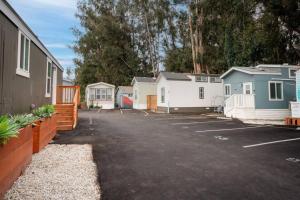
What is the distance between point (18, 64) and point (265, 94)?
1560 centimetres

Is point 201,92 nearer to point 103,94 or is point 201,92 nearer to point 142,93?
point 142,93

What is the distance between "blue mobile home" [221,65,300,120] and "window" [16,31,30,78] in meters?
13.9

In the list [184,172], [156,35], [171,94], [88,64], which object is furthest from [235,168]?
[88,64]

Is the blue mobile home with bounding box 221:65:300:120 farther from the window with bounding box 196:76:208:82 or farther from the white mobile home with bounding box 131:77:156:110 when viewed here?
the white mobile home with bounding box 131:77:156:110

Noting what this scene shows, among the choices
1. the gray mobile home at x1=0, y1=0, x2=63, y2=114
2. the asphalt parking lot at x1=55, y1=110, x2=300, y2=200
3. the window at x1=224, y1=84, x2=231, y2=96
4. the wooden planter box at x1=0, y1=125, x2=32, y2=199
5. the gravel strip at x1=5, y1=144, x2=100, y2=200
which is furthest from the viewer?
the window at x1=224, y1=84, x2=231, y2=96

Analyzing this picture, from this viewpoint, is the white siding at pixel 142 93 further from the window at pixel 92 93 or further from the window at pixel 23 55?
the window at pixel 23 55

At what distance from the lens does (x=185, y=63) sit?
3447 centimetres

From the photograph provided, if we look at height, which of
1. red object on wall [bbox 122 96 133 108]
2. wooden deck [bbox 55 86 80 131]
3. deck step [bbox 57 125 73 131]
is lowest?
deck step [bbox 57 125 73 131]

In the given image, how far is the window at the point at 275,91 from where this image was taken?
16553 millimetres

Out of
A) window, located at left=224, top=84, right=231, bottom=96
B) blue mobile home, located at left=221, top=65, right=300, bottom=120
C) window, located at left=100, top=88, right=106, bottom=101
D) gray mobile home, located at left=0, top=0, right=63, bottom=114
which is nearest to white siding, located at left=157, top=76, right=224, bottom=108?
window, located at left=224, top=84, right=231, bottom=96

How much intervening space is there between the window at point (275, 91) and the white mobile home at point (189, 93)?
7889 millimetres

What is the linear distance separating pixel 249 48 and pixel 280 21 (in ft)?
13.6

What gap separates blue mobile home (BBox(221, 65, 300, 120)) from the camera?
53.3 ft

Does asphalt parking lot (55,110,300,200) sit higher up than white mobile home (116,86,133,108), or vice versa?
white mobile home (116,86,133,108)
